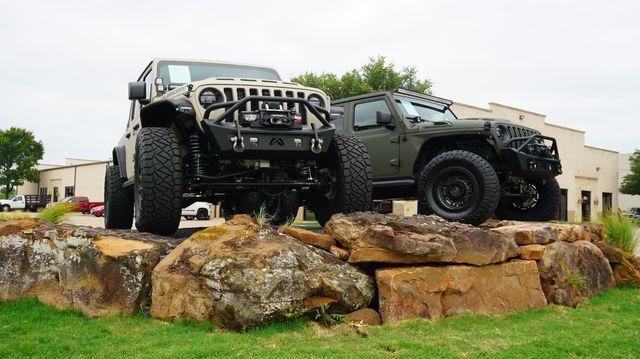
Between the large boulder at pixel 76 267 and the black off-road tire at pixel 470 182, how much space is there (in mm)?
3177

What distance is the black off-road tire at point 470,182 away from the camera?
6.25m

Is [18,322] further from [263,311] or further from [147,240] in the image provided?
[263,311]

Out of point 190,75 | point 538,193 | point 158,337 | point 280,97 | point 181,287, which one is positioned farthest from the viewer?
point 538,193

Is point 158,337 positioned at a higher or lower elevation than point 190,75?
lower

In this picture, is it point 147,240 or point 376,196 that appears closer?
point 147,240

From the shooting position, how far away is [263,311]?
451 centimetres

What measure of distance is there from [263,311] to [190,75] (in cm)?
341

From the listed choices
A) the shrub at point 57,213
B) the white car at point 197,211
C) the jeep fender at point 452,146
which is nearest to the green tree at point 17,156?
the white car at point 197,211

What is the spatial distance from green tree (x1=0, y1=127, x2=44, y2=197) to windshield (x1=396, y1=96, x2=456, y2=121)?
47.6 meters

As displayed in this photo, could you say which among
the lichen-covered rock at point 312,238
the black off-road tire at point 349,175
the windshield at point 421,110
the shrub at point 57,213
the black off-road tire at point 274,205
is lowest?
the lichen-covered rock at point 312,238

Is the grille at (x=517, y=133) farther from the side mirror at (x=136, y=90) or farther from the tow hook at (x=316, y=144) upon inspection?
the side mirror at (x=136, y=90)

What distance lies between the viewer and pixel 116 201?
7.72 m

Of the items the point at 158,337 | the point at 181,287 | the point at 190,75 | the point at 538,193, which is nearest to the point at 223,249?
the point at 181,287

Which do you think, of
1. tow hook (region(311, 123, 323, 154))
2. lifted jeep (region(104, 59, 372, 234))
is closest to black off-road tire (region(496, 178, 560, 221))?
lifted jeep (region(104, 59, 372, 234))
